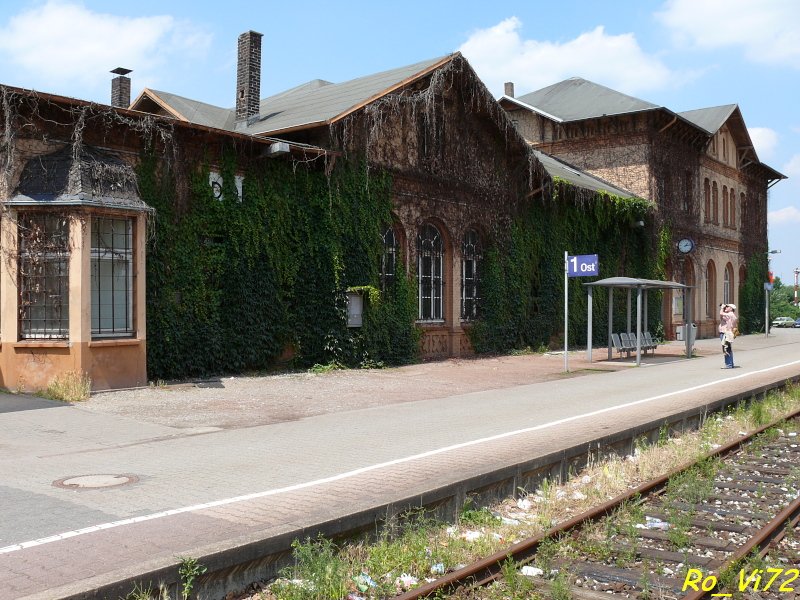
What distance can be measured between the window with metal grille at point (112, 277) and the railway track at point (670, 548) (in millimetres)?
9998

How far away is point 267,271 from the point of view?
1748 centimetres

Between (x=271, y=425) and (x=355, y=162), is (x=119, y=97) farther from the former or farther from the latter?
(x=271, y=425)

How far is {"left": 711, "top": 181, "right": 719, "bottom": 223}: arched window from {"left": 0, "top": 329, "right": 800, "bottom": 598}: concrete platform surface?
24.2 meters

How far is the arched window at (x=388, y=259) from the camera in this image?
20.6 m

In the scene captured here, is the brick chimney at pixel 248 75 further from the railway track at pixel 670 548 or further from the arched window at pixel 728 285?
the arched window at pixel 728 285

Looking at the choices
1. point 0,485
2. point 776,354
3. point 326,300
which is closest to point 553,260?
point 776,354

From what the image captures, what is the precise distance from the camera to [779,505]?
7.68 m

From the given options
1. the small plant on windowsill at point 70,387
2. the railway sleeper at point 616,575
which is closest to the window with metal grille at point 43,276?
the small plant on windowsill at point 70,387

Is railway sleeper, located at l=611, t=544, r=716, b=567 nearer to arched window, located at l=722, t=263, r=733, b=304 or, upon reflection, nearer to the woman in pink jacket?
the woman in pink jacket

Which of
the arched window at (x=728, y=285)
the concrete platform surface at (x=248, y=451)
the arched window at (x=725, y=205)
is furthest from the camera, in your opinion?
the arched window at (x=728, y=285)

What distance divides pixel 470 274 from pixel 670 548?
17.9m

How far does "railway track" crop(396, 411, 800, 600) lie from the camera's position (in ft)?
17.7

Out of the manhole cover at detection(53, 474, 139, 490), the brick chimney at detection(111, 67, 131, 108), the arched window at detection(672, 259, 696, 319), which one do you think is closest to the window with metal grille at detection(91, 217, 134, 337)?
the manhole cover at detection(53, 474, 139, 490)

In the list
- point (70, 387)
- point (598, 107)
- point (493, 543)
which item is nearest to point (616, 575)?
point (493, 543)
